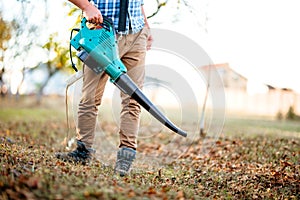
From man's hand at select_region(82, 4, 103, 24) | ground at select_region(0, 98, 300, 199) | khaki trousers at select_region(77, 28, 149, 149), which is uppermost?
man's hand at select_region(82, 4, 103, 24)

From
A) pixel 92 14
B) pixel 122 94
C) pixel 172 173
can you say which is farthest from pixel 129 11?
pixel 172 173

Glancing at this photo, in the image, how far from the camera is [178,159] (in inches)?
186

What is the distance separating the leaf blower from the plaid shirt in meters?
0.08

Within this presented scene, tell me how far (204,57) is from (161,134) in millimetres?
2008

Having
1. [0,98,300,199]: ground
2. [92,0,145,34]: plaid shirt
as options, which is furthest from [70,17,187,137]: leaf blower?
[0,98,300,199]: ground

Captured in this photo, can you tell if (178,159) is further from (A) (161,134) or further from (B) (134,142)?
(A) (161,134)

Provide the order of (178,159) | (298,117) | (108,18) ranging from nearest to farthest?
(108,18) < (178,159) < (298,117)

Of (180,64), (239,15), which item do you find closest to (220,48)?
(239,15)

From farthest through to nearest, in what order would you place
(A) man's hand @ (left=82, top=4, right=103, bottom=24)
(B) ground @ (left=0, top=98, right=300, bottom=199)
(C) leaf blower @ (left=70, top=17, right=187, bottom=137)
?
(C) leaf blower @ (left=70, top=17, right=187, bottom=137)
(A) man's hand @ (left=82, top=4, right=103, bottom=24)
(B) ground @ (left=0, top=98, right=300, bottom=199)

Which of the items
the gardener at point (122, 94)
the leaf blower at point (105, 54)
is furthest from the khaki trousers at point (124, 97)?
the leaf blower at point (105, 54)

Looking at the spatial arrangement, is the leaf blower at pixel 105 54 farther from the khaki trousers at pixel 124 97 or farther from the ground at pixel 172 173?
the ground at pixel 172 173

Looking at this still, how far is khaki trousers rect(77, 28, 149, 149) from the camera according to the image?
3170 mm

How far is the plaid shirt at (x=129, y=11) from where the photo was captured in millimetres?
3092

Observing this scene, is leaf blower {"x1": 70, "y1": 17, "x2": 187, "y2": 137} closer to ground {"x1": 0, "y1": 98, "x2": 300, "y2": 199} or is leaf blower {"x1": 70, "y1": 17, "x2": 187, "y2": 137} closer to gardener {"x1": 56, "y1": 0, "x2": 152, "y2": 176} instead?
gardener {"x1": 56, "y1": 0, "x2": 152, "y2": 176}
